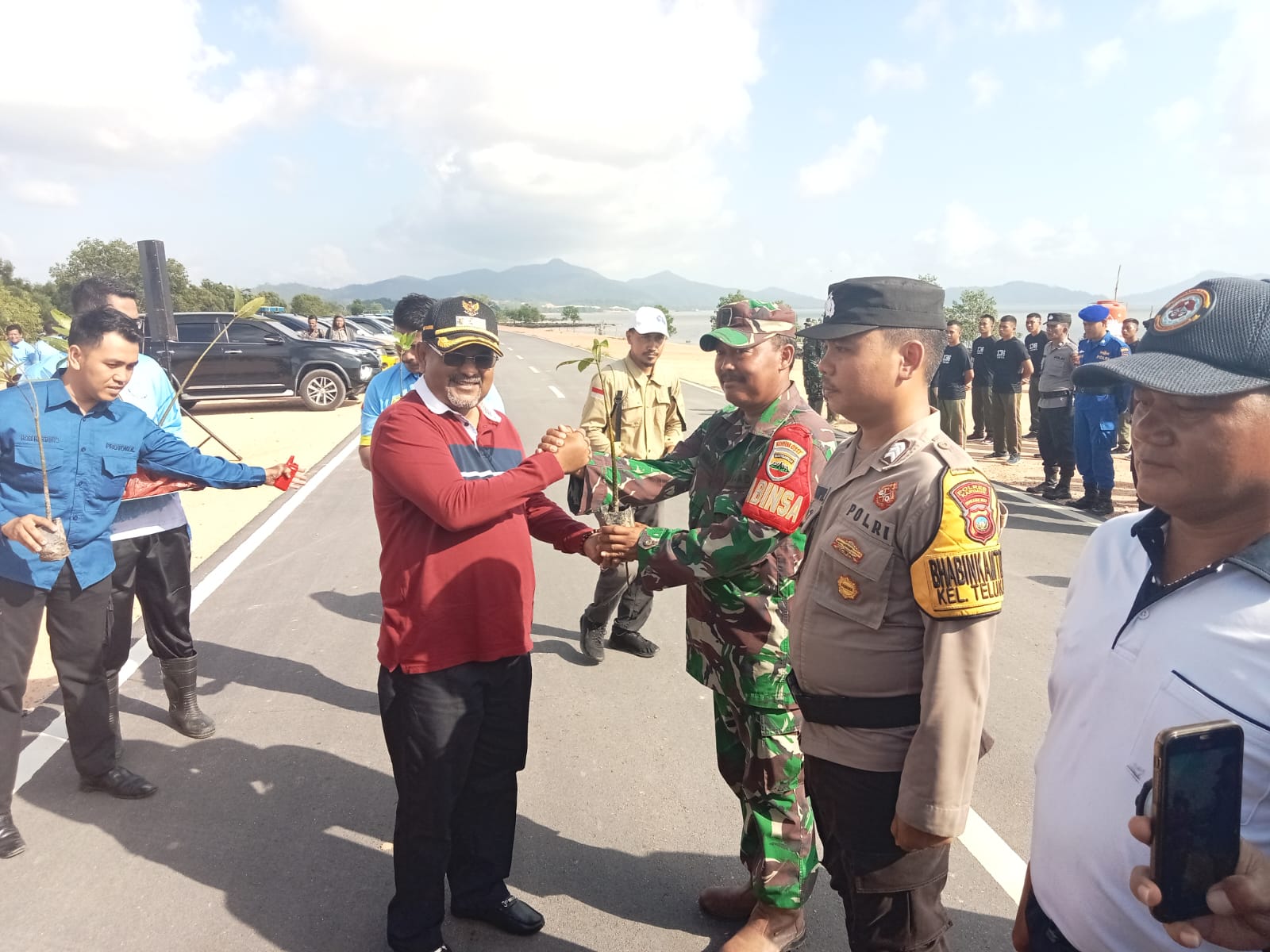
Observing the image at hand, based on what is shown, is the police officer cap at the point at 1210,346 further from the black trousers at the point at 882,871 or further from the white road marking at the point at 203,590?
the white road marking at the point at 203,590

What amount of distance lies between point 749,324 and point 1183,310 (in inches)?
56.1

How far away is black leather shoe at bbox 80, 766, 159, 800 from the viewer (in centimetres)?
336

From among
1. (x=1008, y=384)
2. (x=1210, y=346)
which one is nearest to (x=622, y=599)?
(x=1210, y=346)

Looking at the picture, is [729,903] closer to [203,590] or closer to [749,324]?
[749,324]

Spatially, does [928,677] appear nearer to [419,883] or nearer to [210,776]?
[419,883]

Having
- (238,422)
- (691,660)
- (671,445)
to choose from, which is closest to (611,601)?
(671,445)

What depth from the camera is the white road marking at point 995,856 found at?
283cm

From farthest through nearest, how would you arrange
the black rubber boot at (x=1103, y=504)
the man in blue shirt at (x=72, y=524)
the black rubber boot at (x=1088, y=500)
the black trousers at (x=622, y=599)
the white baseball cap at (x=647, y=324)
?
A: the black rubber boot at (x=1088, y=500)
the black rubber boot at (x=1103, y=504)
the white baseball cap at (x=647, y=324)
the black trousers at (x=622, y=599)
the man in blue shirt at (x=72, y=524)

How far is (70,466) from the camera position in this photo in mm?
3104

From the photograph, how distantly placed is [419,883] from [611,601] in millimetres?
2363

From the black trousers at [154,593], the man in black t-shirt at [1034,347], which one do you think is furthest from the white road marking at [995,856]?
the man in black t-shirt at [1034,347]

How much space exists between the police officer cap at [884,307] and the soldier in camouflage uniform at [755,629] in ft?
1.39

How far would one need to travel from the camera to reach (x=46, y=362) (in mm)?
4512

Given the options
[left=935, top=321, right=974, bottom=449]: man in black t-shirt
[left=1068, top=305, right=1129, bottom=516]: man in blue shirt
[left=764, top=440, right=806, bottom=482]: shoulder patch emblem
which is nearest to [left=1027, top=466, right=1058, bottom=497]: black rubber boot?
[left=1068, top=305, right=1129, bottom=516]: man in blue shirt
